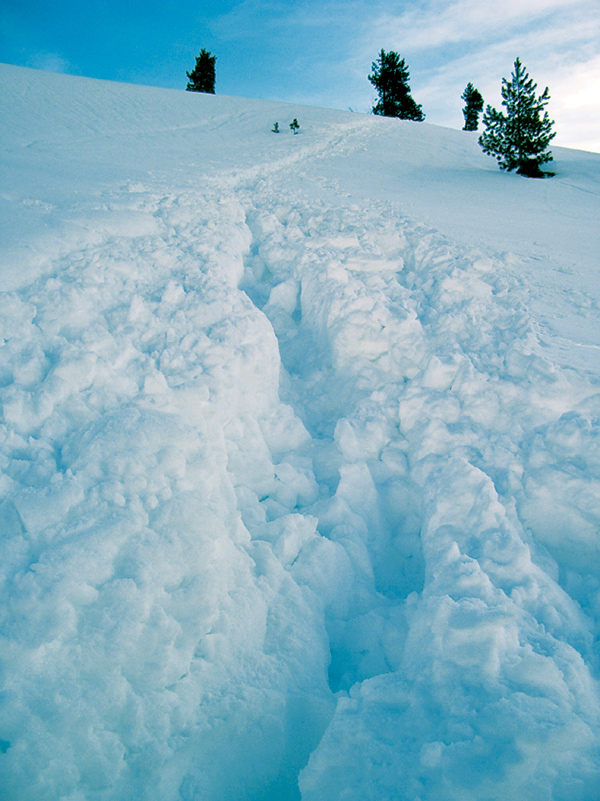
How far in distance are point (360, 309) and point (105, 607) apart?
316 centimetres

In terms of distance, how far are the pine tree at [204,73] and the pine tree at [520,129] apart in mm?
18536

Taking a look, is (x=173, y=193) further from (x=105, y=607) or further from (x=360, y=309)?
(x=105, y=607)

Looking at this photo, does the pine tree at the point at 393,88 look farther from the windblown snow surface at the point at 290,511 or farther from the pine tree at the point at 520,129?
the windblown snow surface at the point at 290,511

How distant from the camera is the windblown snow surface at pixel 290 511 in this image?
1923 millimetres

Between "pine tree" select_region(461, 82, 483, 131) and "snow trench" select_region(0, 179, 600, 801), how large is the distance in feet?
84.7

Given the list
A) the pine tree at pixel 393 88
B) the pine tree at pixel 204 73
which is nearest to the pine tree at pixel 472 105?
the pine tree at pixel 393 88

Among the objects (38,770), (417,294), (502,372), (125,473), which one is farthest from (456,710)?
(417,294)

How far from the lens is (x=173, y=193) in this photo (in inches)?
243

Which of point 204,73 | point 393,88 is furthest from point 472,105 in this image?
point 204,73

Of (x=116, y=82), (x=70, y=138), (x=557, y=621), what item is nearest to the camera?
(x=557, y=621)

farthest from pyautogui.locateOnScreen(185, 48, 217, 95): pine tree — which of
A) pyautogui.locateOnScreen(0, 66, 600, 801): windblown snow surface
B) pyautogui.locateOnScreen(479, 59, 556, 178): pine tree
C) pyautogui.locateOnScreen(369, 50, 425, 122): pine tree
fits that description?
pyautogui.locateOnScreen(0, 66, 600, 801): windblown snow surface

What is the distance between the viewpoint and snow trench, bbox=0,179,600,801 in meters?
1.91

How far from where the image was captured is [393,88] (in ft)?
76.7

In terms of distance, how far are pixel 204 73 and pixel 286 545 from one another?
2881 cm
